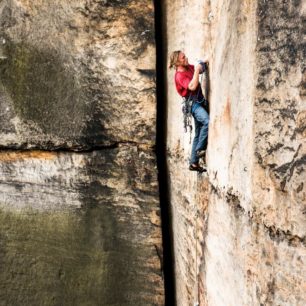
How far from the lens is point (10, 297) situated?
21.4 feet

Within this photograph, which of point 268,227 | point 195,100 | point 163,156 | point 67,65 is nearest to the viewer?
point 268,227

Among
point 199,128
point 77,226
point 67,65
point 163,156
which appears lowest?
point 77,226

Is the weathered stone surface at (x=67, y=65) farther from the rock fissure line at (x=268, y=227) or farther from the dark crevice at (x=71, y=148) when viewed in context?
the rock fissure line at (x=268, y=227)

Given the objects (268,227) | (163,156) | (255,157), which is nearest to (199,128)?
(255,157)

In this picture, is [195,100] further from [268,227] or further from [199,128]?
[268,227]

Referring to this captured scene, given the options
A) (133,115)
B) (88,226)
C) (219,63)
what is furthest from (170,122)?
(219,63)

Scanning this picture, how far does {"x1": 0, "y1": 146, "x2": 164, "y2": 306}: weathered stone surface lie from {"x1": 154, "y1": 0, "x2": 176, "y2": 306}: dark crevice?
238 millimetres

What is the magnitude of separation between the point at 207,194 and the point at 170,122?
77.6 inches

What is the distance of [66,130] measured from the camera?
21.4ft

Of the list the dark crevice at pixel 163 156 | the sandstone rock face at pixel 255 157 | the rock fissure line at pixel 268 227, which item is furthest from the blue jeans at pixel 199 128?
the dark crevice at pixel 163 156

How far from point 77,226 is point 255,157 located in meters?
3.84

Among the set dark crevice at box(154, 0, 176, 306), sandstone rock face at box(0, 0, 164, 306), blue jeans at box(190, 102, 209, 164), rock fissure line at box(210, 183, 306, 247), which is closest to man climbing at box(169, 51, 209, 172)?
blue jeans at box(190, 102, 209, 164)

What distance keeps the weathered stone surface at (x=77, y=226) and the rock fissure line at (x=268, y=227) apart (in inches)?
110

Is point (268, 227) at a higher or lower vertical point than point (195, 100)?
lower
